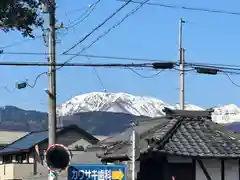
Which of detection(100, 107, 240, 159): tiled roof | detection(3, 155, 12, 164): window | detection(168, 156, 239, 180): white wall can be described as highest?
detection(100, 107, 240, 159): tiled roof

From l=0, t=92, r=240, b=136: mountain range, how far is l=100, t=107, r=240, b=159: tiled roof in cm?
4610

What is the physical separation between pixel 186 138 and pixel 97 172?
5.26 metres

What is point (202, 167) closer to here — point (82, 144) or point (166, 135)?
point (166, 135)

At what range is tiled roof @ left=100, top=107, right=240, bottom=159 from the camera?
20.0 metres

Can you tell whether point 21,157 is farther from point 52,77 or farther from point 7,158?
point 52,77

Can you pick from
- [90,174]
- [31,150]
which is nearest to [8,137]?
[31,150]

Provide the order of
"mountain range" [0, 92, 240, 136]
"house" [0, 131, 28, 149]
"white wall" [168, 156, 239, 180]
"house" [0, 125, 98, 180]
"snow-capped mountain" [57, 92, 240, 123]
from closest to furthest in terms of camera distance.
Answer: "white wall" [168, 156, 239, 180], "house" [0, 125, 98, 180], "house" [0, 131, 28, 149], "mountain range" [0, 92, 240, 136], "snow-capped mountain" [57, 92, 240, 123]

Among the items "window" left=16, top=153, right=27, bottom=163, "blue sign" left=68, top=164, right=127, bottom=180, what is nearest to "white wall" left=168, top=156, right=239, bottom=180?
"blue sign" left=68, top=164, right=127, bottom=180

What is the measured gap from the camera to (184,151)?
2000 centimetres

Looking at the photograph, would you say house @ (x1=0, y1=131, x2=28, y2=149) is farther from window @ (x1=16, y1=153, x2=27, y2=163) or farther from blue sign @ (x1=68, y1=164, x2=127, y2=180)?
blue sign @ (x1=68, y1=164, x2=127, y2=180)

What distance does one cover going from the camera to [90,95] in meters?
137

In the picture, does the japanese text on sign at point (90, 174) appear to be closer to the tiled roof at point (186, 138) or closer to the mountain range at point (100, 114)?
the tiled roof at point (186, 138)

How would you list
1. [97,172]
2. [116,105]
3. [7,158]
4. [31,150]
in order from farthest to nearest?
1. [116,105]
2. [7,158]
3. [31,150]
4. [97,172]

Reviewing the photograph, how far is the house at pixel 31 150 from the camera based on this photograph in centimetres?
4506
